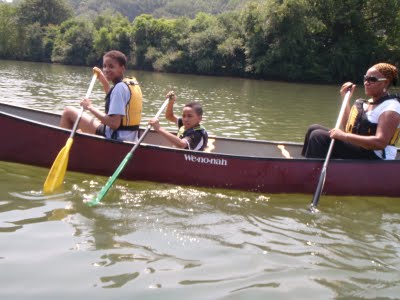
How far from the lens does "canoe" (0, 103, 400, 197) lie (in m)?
5.73

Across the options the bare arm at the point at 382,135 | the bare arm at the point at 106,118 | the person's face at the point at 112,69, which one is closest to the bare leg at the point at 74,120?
Answer: the bare arm at the point at 106,118

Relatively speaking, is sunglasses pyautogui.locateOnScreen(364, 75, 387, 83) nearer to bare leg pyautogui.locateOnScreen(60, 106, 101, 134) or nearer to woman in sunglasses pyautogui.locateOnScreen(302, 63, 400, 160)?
woman in sunglasses pyautogui.locateOnScreen(302, 63, 400, 160)

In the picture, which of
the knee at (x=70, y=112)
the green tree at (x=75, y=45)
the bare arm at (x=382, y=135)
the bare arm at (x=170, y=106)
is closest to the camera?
the bare arm at (x=382, y=135)

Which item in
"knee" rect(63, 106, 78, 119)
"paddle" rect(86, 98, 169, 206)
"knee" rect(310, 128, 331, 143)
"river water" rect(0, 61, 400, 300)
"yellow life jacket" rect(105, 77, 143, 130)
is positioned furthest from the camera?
"knee" rect(63, 106, 78, 119)

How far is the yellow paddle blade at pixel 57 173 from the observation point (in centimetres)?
535

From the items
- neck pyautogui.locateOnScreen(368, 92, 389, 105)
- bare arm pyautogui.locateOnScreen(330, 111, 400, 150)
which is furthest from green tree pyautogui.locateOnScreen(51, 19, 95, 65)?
bare arm pyautogui.locateOnScreen(330, 111, 400, 150)

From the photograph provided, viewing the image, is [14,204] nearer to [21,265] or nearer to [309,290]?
[21,265]

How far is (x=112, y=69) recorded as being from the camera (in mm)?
5711

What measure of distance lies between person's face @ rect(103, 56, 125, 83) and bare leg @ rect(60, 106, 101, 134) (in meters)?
0.78

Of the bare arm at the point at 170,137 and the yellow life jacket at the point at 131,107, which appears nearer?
the bare arm at the point at 170,137

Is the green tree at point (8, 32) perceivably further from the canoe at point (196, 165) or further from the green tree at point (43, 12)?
the canoe at point (196, 165)

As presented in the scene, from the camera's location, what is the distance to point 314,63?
3531 centimetres

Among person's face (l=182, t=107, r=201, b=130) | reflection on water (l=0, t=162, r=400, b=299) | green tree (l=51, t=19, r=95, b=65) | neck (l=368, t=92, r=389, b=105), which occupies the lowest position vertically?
reflection on water (l=0, t=162, r=400, b=299)

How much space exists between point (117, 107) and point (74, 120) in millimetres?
884
